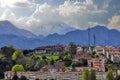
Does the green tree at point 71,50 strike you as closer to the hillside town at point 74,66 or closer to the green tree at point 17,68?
the hillside town at point 74,66

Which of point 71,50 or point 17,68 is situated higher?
point 71,50

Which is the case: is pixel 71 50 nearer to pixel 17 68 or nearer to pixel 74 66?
pixel 74 66

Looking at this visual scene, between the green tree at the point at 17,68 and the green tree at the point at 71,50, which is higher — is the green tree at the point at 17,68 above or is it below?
below

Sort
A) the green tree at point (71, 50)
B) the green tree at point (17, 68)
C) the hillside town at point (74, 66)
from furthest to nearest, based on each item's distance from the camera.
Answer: the green tree at point (71, 50), the green tree at point (17, 68), the hillside town at point (74, 66)

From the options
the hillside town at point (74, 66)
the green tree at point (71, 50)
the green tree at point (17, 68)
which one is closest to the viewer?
the hillside town at point (74, 66)

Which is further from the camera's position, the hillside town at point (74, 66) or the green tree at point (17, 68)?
the green tree at point (17, 68)

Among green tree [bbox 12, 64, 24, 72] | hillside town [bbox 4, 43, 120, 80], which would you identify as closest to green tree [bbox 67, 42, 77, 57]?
hillside town [bbox 4, 43, 120, 80]

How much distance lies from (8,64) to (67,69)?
328 inches

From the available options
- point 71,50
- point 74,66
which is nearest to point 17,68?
point 74,66

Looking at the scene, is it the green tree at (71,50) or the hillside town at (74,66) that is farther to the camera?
the green tree at (71,50)

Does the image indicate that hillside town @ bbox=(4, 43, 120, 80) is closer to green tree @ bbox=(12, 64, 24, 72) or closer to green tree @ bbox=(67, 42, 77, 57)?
green tree @ bbox=(67, 42, 77, 57)

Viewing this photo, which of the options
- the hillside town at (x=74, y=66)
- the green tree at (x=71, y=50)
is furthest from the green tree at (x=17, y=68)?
the green tree at (x=71, y=50)

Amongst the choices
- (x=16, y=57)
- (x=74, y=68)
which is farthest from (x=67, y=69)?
(x=16, y=57)

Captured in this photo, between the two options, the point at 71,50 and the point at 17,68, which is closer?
the point at 17,68
